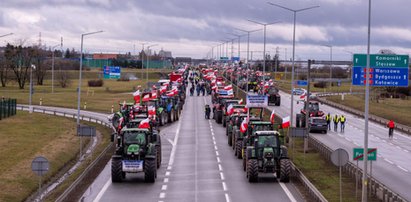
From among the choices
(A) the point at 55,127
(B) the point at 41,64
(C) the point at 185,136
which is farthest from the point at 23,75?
(C) the point at 185,136

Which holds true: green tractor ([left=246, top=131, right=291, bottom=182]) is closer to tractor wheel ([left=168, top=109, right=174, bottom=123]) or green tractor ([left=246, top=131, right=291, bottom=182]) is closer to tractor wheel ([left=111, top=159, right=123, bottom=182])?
tractor wheel ([left=111, top=159, right=123, bottom=182])

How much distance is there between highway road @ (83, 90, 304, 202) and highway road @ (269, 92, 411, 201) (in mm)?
5661

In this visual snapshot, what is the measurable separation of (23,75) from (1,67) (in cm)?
647

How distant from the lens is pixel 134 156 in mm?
31438

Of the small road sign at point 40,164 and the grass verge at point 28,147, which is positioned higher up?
the small road sign at point 40,164

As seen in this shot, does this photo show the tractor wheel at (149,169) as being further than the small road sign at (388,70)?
No

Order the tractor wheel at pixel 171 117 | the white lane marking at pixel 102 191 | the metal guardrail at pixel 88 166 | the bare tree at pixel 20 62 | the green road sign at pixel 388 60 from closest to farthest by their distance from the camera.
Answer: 1. the metal guardrail at pixel 88 166
2. the white lane marking at pixel 102 191
3. the green road sign at pixel 388 60
4. the tractor wheel at pixel 171 117
5. the bare tree at pixel 20 62

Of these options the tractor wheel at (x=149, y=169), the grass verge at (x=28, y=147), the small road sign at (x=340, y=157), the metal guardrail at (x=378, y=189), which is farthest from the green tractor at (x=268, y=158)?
the grass verge at (x=28, y=147)

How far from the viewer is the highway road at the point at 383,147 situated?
3445 cm

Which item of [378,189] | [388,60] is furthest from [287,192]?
[388,60]

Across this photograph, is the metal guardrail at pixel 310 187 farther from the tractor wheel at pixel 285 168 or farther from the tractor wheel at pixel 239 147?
the tractor wheel at pixel 239 147

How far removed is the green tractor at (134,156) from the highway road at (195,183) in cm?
53

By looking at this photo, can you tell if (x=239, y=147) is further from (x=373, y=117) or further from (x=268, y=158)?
(x=373, y=117)

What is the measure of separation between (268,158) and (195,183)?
3446 mm
